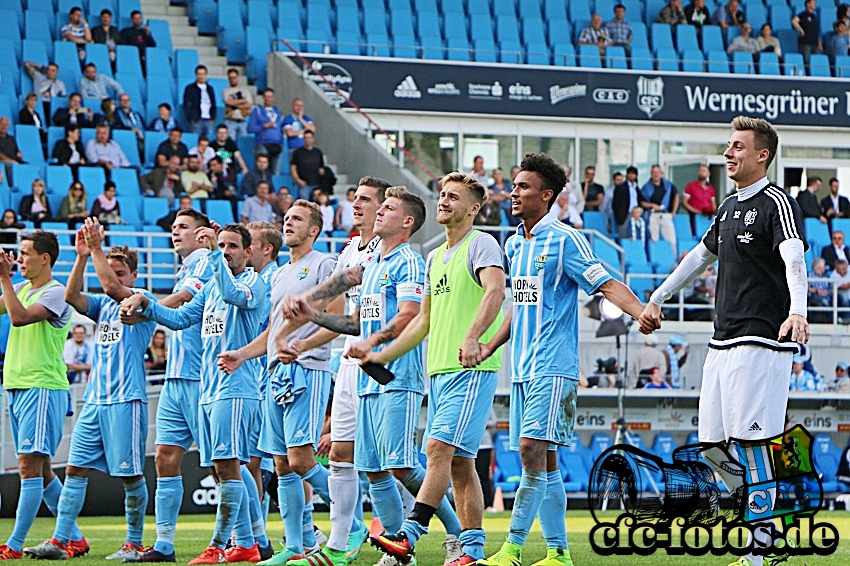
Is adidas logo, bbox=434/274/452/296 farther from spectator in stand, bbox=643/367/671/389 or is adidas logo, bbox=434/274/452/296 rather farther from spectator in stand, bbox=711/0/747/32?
spectator in stand, bbox=711/0/747/32

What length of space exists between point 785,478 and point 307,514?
4387 mm

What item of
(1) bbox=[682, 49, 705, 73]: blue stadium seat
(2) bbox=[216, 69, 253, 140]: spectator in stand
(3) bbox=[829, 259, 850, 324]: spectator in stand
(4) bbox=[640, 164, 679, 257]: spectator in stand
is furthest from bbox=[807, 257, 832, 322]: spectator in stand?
(2) bbox=[216, 69, 253, 140]: spectator in stand

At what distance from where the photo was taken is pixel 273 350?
31.4 ft

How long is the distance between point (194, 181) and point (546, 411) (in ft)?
46.5

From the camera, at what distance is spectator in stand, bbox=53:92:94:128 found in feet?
70.1

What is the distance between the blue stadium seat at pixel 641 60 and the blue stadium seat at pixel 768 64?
2.37m

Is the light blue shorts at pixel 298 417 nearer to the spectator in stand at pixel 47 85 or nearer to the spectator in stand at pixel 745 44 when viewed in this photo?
the spectator in stand at pixel 47 85

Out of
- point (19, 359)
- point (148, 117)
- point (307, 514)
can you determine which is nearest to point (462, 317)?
point (307, 514)

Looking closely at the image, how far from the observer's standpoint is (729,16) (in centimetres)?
3022

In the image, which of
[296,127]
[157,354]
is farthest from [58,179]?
[296,127]

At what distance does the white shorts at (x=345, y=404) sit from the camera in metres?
9.02

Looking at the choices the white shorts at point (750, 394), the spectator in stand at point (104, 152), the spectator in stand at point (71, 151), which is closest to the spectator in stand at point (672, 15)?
the spectator in stand at point (104, 152)

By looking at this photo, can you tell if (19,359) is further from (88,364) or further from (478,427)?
(88,364)

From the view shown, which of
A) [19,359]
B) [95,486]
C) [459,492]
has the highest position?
[19,359]
